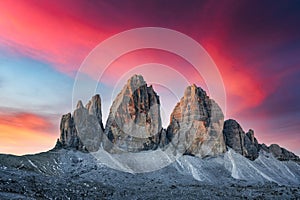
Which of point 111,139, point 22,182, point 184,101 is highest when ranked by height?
point 184,101

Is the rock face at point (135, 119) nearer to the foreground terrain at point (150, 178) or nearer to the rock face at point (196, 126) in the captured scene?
the rock face at point (196, 126)

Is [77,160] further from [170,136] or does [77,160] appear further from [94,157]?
[170,136]

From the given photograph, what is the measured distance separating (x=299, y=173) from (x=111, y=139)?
123 metres

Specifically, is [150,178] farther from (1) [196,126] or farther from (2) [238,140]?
(2) [238,140]

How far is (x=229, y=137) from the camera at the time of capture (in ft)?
600

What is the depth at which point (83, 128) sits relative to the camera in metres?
149

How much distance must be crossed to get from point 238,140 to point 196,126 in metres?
30.3

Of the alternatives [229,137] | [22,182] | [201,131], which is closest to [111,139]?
[201,131]

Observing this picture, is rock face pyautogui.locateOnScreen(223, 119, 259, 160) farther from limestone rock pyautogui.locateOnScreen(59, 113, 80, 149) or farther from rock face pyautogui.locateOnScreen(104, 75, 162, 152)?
limestone rock pyautogui.locateOnScreen(59, 113, 80, 149)

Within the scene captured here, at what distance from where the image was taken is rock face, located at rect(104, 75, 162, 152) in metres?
155

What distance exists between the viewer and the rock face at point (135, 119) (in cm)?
15500

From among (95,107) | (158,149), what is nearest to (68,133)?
(95,107)

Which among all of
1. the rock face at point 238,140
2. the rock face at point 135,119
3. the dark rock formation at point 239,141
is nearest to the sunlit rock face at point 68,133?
the rock face at point 135,119

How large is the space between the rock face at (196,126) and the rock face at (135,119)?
15.1m
